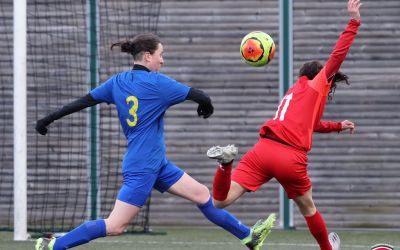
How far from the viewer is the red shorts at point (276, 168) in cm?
834

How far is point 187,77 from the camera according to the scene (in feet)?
44.0

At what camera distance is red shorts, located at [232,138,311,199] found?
27.3 feet

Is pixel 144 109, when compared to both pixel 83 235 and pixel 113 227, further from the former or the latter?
pixel 83 235

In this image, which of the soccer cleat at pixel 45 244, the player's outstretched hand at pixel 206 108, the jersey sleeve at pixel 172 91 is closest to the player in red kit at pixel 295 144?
the player's outstretched hand at pixel 206 108

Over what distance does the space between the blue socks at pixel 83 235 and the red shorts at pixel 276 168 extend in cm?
137

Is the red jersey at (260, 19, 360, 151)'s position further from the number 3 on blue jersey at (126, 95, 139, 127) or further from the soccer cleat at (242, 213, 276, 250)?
the number 3 on blue jersey at (126, 95, 139, 127)

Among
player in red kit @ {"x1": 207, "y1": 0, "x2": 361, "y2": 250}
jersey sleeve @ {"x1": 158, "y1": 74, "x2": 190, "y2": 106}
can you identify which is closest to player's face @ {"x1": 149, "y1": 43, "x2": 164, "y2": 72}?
jersey sleeve @ {"x1": 158, "y1": 74, "x2": 190, "y2": 106}

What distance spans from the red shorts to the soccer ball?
0.71m

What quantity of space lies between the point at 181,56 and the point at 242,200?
196cm

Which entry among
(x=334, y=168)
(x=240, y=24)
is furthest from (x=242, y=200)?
(x=240, y=24)

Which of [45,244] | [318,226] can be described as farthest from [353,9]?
[45,244]

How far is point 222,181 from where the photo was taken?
27.5ft

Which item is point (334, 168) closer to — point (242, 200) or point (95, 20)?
point (242, 200)

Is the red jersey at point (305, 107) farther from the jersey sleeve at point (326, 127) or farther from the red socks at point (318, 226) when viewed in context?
the red socks at point (318, 226)
